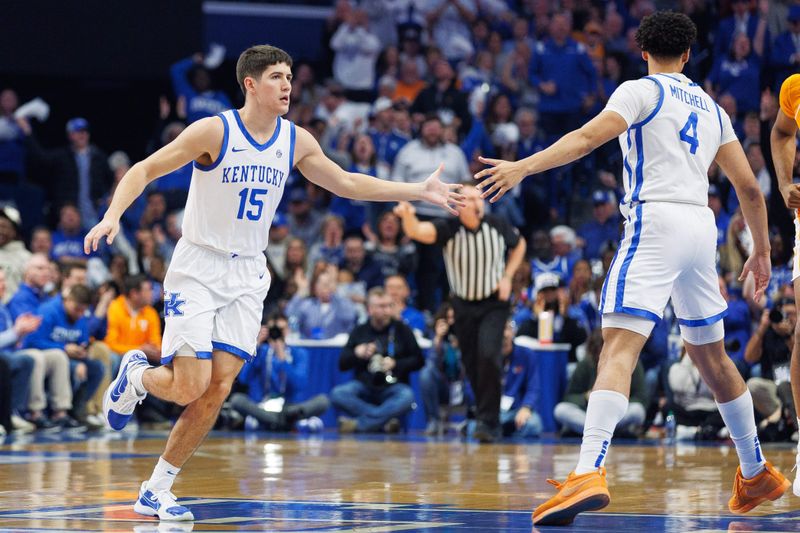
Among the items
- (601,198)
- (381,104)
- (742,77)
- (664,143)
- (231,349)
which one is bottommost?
(231,349)

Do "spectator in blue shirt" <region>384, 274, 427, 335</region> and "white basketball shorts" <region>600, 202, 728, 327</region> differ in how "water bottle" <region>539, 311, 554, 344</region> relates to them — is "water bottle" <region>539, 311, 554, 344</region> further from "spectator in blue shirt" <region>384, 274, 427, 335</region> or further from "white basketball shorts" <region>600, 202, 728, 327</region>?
"white basketball shorts" <region>600, 202, 728, 327</region>

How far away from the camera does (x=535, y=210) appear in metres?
18.5

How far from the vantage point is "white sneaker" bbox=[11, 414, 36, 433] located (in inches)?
540

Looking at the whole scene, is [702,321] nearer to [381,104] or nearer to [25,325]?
[25,325]

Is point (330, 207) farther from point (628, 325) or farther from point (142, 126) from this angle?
point (628, 325)

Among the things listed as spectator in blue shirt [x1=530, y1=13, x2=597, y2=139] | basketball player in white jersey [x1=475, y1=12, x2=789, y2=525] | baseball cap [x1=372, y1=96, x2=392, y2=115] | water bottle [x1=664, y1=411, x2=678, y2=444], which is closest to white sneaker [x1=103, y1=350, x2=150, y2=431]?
basketball player in white jersey [x1=475, y1=12, x2=789, y2=525]

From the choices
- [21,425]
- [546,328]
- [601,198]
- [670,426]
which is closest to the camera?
[670,426]

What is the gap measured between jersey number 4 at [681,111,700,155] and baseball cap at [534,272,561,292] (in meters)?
7.96

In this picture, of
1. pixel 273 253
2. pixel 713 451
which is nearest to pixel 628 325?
pixel 713 451

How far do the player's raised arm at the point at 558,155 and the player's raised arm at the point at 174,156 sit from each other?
1.35 meters

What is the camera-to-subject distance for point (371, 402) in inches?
562

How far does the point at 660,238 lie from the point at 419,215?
10255 mm

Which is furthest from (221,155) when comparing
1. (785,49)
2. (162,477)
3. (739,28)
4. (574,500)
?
(739,28)

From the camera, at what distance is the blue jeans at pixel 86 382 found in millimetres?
14531
